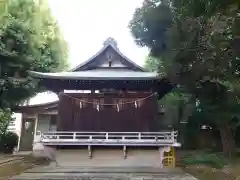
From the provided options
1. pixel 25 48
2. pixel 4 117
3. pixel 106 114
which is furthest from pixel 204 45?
pixel 25 48

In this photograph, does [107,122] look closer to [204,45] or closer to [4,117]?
[4,117]

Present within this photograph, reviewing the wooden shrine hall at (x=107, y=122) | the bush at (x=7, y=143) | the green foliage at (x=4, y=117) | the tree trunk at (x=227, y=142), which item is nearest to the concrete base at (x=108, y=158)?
the wooden shrine hall at (x=107, y=122)

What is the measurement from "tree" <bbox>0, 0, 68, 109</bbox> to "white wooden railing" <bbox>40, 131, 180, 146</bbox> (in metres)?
6.80

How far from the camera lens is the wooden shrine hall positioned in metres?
18.7

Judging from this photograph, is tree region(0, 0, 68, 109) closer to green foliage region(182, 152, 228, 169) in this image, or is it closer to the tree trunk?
green foliage region(182, 152, 228, 169)

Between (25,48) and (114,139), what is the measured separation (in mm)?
10772

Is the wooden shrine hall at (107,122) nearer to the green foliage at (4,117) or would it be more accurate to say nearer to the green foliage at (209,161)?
the green foliage at (209,161)

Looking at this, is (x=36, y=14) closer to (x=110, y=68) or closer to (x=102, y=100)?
(x=110, y=68)

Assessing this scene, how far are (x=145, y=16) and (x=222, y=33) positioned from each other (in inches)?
432

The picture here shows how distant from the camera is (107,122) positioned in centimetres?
1958

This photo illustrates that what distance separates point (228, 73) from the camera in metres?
13.1

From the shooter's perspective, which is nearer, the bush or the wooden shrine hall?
the wooden shrine hall

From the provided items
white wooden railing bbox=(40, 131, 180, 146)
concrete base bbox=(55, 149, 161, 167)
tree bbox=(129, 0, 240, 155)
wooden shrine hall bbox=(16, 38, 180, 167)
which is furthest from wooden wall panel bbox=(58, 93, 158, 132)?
tree bbox=(129, 0, 240, 155)

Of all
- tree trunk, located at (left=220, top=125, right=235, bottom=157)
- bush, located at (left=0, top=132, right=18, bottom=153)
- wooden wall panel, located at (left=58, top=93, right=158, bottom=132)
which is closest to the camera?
wooden wall panel, located at (left=58, top=93, right=158, bottom=132)
